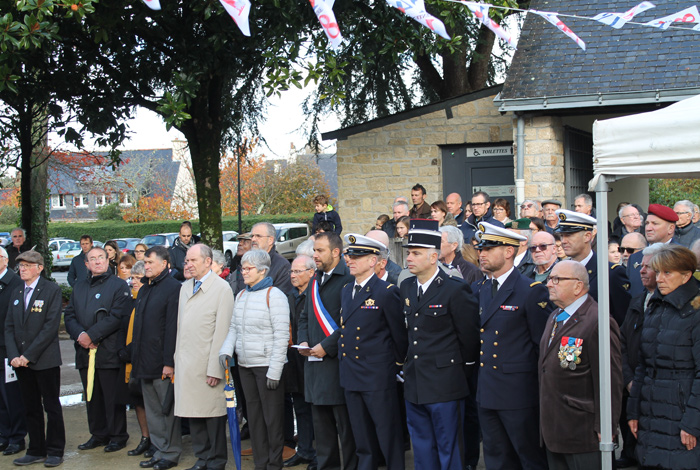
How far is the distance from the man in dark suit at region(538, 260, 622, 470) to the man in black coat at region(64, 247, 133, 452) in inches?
168

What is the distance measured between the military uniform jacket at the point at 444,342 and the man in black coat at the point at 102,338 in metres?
3.26

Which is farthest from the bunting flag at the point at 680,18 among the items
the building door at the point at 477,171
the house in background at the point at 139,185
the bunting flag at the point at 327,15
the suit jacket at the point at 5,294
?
the house in background at the point at 139,185

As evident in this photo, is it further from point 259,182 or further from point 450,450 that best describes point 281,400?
point 259,182

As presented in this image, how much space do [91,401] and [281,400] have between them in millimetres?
2171

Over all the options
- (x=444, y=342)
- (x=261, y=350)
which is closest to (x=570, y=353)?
(x=444, y=342)

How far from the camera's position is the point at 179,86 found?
416 inches

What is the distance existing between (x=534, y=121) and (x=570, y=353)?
7.07 m

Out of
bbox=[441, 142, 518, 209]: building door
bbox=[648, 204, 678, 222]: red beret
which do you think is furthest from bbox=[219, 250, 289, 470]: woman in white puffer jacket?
bbox=[441, 142, 518, 209]: building door

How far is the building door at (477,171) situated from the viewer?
44.9 ft

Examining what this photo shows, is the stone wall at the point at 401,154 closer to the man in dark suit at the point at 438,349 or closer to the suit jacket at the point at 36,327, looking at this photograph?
the suit jacket at the point at 36,327

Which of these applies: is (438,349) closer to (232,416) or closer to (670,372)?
(670,372)

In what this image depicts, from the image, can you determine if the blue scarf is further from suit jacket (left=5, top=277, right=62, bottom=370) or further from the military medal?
the military medal

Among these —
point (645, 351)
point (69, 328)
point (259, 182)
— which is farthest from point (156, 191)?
point (645, 351)

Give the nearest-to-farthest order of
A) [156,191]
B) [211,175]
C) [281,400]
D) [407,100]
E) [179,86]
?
[281,400] → [179,86] → [211,175] → [407,100] → [156,191]
